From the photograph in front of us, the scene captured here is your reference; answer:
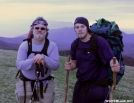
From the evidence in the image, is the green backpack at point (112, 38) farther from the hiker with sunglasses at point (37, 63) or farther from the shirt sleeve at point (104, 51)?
the hiker with sunglasses at point (37, 63)

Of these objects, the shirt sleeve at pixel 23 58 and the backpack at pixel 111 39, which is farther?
the shirt sleeve at pixel 23 58

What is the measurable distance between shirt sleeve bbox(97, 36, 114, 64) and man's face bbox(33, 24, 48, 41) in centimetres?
150

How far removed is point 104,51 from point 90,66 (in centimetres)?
52

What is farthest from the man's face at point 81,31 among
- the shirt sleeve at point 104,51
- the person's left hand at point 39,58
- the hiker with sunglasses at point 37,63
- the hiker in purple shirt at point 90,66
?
the person's left hand at point 39,58

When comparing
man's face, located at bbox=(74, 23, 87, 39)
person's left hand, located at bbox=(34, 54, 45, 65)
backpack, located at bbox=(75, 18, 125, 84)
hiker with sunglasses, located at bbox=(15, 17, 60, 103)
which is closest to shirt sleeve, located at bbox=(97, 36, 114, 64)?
backpack, located at bbox=(75, 18, 125, 84)

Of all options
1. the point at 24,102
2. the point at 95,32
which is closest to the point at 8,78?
the point at 24,102

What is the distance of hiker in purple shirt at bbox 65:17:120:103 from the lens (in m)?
7.03

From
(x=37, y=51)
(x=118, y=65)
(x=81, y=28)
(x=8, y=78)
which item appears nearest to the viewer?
(x=118, y=65)

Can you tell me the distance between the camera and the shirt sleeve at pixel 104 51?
6.95 metres

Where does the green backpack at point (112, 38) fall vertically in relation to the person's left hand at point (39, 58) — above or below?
above

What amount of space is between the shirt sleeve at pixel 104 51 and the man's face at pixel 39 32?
1500 millimetres

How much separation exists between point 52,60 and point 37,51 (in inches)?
18.0

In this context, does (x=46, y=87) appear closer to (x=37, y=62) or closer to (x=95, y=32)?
(x=37, y=62)

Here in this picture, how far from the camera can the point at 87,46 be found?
716 cm
